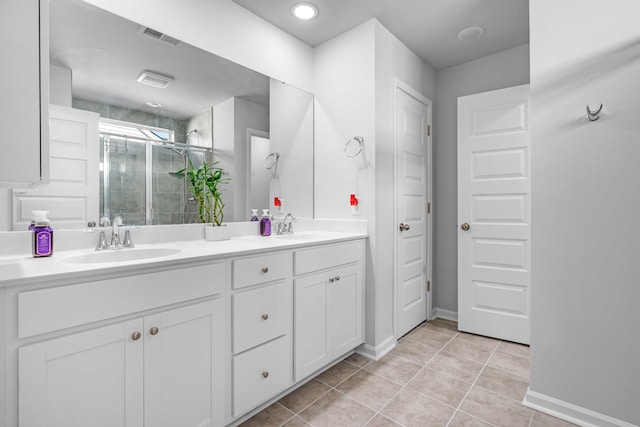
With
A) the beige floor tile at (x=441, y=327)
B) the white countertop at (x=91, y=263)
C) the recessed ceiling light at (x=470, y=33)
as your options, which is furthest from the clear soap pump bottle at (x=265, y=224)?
the recessed ceiling light at (x=470, y=33)

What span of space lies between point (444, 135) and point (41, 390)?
3.28 metres

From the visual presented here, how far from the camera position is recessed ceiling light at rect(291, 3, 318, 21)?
7.04 feet

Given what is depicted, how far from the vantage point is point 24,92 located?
1053 mm

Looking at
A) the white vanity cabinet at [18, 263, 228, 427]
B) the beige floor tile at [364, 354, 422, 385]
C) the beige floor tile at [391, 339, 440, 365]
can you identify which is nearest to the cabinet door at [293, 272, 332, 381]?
the beige floor tile at [364, 354, 422, 385]

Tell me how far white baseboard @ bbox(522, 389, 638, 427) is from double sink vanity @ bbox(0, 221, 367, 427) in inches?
43.9

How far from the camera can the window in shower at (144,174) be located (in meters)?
1.63

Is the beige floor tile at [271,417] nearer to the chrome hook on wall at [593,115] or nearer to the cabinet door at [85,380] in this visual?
the cabinet door at [85,380]

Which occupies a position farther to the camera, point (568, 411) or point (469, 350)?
point (469, 350)

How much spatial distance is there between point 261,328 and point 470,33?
104 inches

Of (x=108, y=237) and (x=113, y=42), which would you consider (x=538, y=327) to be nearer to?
(x=108, y=237)

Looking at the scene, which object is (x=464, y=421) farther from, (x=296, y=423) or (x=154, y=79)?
(x=154, y=79)

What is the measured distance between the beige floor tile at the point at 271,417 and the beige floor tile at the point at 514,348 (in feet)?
5.73

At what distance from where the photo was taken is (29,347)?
0.95 metres

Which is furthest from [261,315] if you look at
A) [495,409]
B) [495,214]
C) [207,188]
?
[495,214]
